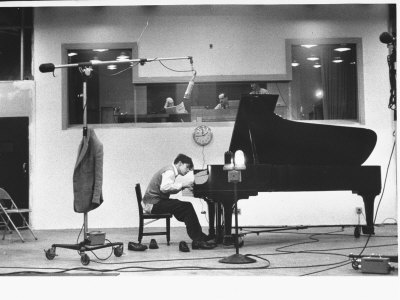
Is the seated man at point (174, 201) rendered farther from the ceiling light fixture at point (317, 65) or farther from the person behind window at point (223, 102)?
the ceiling light fixture at point (317, 65)

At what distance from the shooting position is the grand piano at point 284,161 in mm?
5668

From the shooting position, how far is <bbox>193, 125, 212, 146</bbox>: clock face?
28.7ft

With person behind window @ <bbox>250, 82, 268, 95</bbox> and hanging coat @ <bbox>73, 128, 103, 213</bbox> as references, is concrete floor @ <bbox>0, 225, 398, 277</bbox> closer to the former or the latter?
hanging coat @ <bbox>73, 128, 103, 213</bbox>

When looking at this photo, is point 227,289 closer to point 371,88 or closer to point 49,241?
point 49,241

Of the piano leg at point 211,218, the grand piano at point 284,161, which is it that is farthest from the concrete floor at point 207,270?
the grand piano at point 284,161

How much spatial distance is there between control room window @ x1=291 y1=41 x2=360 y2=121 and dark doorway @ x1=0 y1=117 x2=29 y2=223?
4375 mm

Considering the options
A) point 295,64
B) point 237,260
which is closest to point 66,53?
point 295,64

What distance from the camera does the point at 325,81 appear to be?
30.0 feet

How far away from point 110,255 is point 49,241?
2.10 m

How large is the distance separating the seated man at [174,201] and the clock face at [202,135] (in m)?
2.57

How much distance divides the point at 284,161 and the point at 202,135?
110 inches

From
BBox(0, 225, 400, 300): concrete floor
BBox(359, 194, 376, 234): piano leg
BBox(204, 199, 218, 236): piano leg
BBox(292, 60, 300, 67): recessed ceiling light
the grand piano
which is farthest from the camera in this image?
BBox(292, 60, 300, 67): recessed ceiling light

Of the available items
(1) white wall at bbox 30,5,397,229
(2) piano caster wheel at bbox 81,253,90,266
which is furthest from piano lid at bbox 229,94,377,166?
(1) white wall at bbox 30,5,397,229

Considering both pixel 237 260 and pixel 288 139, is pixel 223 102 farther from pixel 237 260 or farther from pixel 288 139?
pixel 237 260
